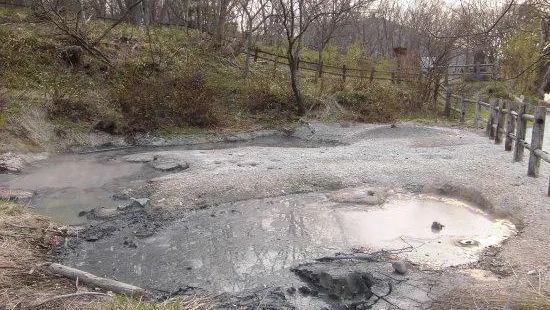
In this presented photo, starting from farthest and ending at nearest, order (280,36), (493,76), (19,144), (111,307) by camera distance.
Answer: (280,36) < (493,76) < (19,144) < (111,307)

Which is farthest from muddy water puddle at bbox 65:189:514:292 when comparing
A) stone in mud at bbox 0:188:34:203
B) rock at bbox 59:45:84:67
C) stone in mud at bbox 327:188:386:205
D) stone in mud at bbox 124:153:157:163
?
rock at bbox 59:45:84:67

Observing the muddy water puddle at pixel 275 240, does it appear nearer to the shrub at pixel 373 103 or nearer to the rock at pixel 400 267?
the rock at pixel 400 267

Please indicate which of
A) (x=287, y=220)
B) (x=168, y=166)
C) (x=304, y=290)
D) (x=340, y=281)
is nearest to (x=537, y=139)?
(x=287, y=220)

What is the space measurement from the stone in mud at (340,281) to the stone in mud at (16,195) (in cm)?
537

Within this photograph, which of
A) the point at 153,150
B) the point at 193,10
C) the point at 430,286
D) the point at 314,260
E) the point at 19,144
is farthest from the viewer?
→ the point at 193,10

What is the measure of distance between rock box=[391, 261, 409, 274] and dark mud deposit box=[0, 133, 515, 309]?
2 cm

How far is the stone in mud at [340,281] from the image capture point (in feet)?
16.4

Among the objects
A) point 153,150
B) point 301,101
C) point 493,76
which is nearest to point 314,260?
A: point 153,150

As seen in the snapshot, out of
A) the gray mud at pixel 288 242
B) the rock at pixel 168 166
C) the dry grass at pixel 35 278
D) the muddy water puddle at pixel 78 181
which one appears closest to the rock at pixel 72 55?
the muddy water puddle at pixel 78 181

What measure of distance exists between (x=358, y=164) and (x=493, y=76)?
22.3 meters

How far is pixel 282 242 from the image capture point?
6492 millimetres

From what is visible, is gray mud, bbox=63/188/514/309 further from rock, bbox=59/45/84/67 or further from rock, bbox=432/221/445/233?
rock, bbox=59/45/84/67

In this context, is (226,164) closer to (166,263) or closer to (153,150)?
(153,150)

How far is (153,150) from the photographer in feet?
43.6
